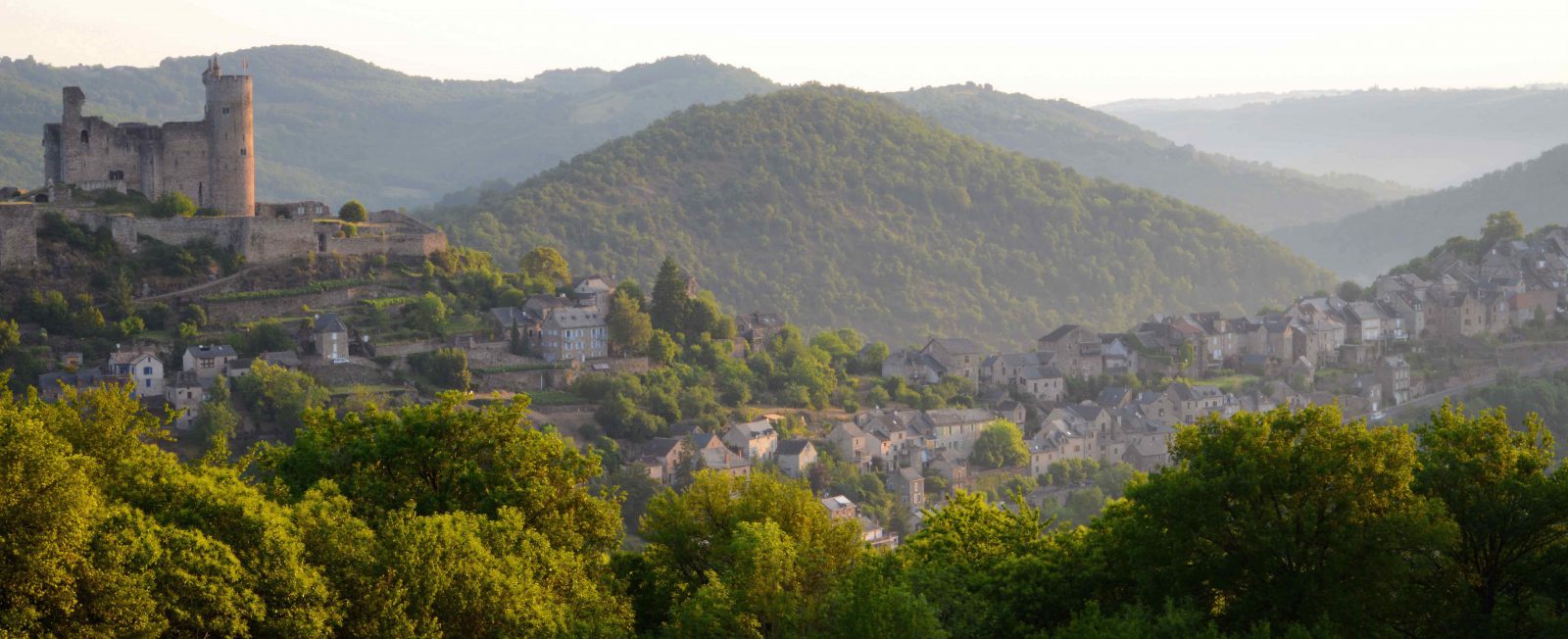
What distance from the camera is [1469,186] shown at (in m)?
165

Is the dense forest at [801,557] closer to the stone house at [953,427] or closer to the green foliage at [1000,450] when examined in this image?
the green foliage at [1000,450]

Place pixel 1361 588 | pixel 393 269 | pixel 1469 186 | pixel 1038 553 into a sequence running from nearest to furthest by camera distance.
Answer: pixel 1361 588
pixel 1038 553
pixel 393 269
pixel 1469 186

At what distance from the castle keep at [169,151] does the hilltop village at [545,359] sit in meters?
0.09

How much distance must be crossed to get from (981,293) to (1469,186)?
51.1m

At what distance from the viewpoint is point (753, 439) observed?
67.8m

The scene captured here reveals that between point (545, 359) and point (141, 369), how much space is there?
15.5 m

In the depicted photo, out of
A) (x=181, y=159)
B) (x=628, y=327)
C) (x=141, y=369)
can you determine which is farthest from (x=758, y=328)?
(x=141, y=369)

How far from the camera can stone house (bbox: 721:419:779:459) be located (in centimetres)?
6744

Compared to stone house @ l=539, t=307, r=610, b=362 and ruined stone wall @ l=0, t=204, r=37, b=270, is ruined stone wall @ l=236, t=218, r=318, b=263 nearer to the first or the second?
ruined stone wall @ l=0, t=204, r=37, b=270

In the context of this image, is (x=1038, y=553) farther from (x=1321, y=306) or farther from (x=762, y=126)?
(x=762, y=126)

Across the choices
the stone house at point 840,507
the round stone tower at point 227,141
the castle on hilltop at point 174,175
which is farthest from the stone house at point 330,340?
the stone house at point 840,507

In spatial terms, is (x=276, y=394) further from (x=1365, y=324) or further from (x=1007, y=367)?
(x=1365, y=324)

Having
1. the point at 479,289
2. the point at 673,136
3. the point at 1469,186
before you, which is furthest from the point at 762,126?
the point at 479,289

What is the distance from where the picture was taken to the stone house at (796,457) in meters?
66.9
